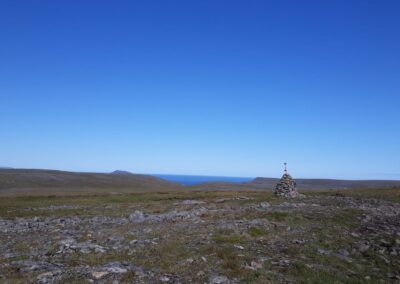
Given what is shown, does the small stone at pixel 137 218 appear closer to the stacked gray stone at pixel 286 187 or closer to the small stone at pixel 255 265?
the small stone at pixel 255 265

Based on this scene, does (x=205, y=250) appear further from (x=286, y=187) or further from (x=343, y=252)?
(x=286, y=187)

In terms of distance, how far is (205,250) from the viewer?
17.7 m

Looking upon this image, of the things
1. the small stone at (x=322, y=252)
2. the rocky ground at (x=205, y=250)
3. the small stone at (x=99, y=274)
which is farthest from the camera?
the small stone at (x=322, y=252)

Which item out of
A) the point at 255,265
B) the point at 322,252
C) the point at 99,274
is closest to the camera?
the point at 99,274

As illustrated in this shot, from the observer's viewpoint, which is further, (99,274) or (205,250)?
(205,250)

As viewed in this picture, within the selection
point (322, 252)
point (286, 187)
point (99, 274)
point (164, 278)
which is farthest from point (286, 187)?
point (99, 274)

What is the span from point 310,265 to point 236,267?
3.24m

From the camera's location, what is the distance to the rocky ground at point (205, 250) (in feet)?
46.3

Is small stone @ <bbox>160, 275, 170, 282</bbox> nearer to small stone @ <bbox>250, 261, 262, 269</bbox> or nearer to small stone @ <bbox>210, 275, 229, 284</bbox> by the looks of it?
small stone @ <bbox>210, 275, 229, 284</bbox>

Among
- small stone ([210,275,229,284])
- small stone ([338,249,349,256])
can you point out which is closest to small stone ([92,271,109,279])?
small stone ([210,275,229,284])

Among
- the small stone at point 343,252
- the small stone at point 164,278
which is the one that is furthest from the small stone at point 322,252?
the small stone at point 164,278

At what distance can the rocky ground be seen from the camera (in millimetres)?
14125

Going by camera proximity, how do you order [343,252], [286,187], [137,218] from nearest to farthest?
[343,252]
[137,218]
[286,187]

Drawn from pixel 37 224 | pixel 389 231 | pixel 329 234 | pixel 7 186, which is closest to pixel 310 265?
pixel 329 234
